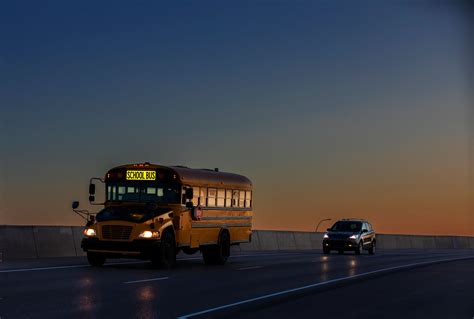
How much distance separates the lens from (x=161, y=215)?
81.3ft

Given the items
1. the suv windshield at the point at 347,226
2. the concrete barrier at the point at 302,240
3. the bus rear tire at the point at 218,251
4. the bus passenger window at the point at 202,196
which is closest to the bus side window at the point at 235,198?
the bus rear tire at the point at 218,251

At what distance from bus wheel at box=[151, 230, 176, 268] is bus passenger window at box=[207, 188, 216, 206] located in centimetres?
276

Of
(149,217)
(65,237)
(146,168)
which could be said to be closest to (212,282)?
(149,217)

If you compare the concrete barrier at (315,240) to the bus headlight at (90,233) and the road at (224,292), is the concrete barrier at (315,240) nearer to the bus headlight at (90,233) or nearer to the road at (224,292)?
the road at (224,292)

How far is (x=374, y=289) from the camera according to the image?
62.2ft

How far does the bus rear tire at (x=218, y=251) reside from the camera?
28375mm

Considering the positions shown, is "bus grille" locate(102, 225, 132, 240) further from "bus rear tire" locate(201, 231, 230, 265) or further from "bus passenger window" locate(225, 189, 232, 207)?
"bus passenger window" locate(225, 189, 232, 207)

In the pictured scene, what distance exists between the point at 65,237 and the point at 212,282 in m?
12.8

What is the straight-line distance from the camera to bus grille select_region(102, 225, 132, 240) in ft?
79.5

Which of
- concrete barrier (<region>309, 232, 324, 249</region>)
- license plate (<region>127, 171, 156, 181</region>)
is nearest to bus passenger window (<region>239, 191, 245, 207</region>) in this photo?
license plate (<region>127, 171, 156, 181</region>)

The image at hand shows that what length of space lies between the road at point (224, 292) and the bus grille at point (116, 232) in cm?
87

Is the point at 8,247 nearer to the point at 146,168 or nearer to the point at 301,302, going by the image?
the point at 146,168

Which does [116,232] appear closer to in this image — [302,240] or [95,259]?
[95,259]

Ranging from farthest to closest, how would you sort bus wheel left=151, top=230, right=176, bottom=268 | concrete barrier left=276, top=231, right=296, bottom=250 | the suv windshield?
concrete barrier left=276, top=231, right=296, bottom=250 → the suv windshield → bus wheel left=151, top=230, right=176, bottom=268
